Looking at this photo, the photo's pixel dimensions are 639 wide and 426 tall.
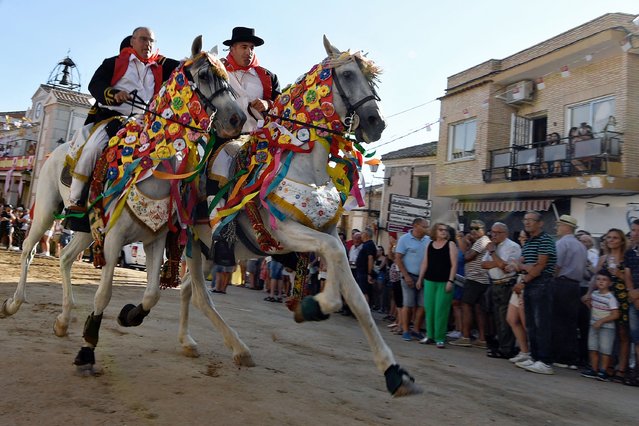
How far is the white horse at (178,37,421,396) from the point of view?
13.0 feet

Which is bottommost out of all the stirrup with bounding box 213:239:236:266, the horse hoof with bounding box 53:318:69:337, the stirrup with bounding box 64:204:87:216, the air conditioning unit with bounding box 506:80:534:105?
the horse hoof with bounding box 53:318:69:337

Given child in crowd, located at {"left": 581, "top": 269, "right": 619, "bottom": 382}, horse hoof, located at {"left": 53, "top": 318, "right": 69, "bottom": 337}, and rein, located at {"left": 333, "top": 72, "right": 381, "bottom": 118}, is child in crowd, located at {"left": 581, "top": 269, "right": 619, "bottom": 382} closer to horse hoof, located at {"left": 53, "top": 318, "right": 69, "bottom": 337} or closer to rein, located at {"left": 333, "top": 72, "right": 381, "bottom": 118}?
rein, located at {"left": 333, "top": 72, "right": 381, "bottom": 118}

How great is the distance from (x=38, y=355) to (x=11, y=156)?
166 feet

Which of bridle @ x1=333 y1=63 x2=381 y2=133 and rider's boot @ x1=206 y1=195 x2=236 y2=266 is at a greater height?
bridle @ x1=333 y1=63 x2=381 y2=133

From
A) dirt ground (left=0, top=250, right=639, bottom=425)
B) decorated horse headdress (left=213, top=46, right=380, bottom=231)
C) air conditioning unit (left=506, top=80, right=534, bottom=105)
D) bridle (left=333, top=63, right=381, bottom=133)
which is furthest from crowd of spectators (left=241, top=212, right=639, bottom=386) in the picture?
air conditioning unit (left=506, top=80, right=534, bottom=105)

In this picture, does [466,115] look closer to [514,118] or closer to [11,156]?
[514,118]

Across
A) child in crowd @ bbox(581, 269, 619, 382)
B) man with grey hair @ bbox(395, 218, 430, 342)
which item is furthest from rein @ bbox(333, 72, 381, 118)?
man with grey hair @ bbox(395, 218, 430, 342)

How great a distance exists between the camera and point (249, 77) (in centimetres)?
550

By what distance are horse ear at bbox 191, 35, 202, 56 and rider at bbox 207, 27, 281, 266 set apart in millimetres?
505

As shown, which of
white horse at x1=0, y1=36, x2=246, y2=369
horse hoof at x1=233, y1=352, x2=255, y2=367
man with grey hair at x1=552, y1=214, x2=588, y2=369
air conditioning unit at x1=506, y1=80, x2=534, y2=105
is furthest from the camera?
air conditioning unit at x1=506, y1=80, x2=534, y2=105

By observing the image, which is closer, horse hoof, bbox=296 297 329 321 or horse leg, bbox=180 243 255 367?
horse hoof, bbox=296 297 329 321

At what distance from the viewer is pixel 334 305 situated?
3.87 meters

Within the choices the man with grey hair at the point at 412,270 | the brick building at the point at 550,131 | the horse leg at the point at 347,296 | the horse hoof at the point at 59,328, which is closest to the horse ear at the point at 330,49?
the horse leg at the point at 347,296

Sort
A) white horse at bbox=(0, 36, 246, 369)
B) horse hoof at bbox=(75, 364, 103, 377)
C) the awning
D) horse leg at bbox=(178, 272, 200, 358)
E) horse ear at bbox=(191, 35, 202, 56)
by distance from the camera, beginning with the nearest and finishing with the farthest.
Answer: horse hoof at bbox=(75, 364, 103, 377) < white horse at bbox=(0, 36, 246, 369) < horse ear at bbox=(191, 35, 202, 56) < horse leg at bbox=(178, 272, 200, 358) < the awning
